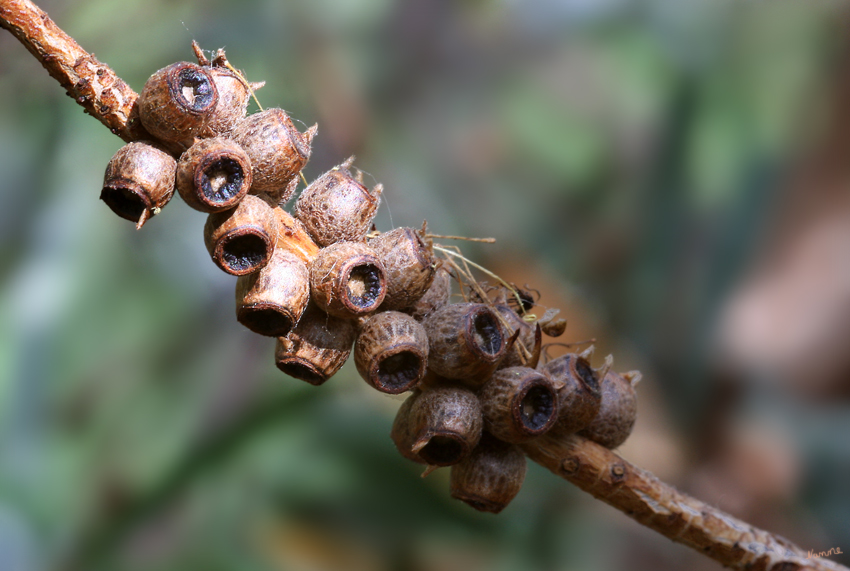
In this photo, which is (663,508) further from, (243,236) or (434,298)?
(243,236)

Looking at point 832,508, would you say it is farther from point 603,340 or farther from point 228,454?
point 228,454

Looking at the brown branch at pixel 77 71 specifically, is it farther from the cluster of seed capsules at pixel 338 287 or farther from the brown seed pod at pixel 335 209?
the brown seed pod at pixel 335 209

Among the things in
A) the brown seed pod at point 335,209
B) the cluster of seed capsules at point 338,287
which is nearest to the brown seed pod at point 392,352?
the cluster of seed capsules at point 338,287

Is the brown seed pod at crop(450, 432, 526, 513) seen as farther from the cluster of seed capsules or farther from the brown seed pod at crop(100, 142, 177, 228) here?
the brown seed pod at crop(100, 142, 177, 228)

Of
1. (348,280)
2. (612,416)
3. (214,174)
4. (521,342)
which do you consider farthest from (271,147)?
(612,416)

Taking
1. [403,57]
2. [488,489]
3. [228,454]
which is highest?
[403,57]

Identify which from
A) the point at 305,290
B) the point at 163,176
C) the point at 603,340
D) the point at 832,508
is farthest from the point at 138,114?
the point at 832,508

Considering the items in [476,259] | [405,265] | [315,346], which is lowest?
[315,346]
